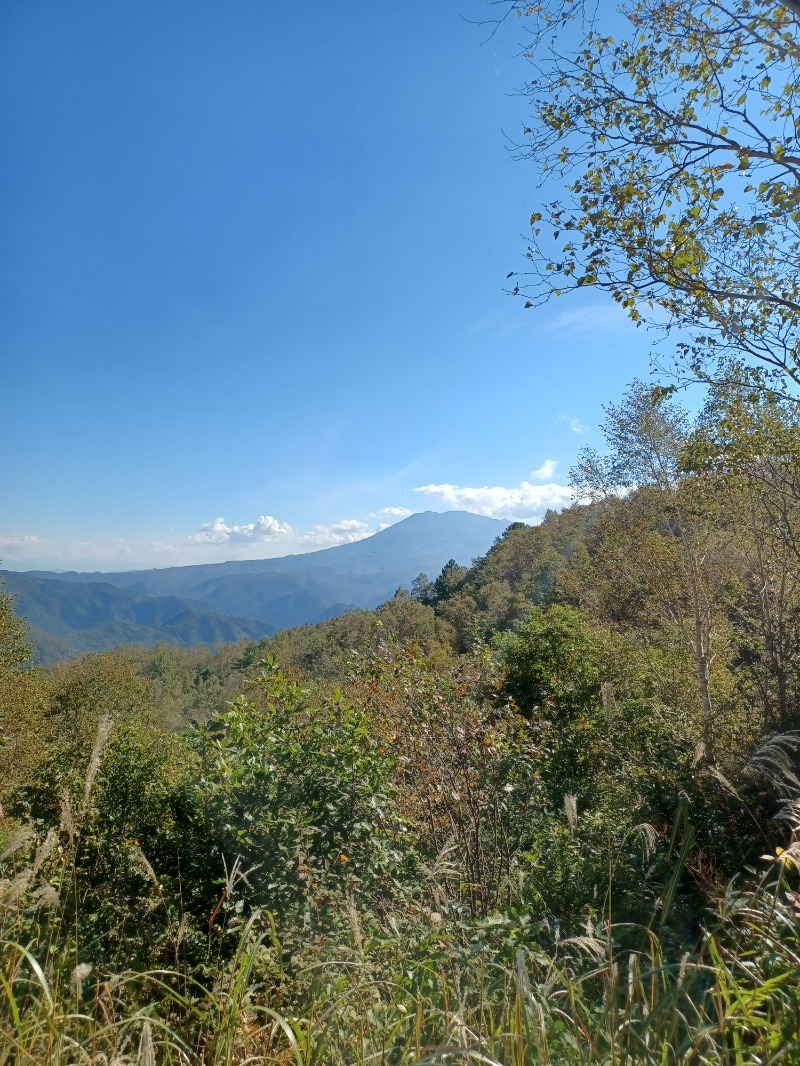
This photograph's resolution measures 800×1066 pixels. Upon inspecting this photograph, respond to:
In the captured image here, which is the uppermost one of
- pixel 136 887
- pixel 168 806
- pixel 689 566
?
pixel 689 566

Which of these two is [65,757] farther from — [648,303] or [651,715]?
[651,715]

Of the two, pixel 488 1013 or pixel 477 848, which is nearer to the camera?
pixel 488 1013

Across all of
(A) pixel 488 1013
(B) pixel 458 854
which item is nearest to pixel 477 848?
(B) pixel 458 854

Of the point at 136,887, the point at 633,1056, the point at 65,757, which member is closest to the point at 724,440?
the point at 633,1056

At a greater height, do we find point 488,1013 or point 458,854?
point 488,1013

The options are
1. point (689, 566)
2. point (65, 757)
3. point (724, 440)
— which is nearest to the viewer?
point (65, 757)

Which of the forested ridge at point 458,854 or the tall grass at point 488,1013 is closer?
the tall grass at point 488,1013

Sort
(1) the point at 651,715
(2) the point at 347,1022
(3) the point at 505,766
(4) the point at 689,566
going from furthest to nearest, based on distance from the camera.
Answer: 1. (4) the point at 689,566
2. (1) the point at 651,715
3. (3) the point at 505,766
4. (2) the point at 347,1022

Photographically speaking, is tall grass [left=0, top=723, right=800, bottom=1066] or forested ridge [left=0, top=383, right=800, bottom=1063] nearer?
tall grass [left=0, top=723, right=800, bottom=1066]

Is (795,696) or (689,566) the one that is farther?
(689,566)

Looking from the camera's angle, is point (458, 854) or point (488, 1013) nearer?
point (488, 1013)

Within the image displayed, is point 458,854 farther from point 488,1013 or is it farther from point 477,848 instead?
point 488,1013

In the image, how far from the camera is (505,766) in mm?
5629

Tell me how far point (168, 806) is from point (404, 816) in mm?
2540
